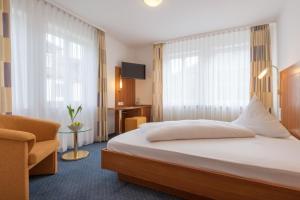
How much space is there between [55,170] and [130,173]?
43.7 inches

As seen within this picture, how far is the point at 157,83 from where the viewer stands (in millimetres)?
4633

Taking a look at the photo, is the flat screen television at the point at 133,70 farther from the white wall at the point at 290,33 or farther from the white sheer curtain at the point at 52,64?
the white wall at the point at 290,33

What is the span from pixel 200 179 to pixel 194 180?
0.05m

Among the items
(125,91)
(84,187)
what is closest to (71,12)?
(125,91)

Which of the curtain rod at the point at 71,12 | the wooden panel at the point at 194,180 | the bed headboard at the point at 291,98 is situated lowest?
the wooden panel at the point at 194,180

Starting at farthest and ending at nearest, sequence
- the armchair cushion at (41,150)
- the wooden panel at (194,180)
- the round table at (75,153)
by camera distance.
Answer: the round table at (75,153)
the armchair cushion at (41,150)
the wooden panel at (194,180)

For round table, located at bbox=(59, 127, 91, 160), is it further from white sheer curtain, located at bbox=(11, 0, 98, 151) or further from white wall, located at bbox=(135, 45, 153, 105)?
Result: white wall, located at bbox=(135, 45, 153, 105)

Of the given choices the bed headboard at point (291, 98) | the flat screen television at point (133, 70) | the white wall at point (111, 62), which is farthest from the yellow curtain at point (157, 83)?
the bed headboard at point (291, 98)

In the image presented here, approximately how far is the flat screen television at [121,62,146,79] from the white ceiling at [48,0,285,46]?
2.77ft

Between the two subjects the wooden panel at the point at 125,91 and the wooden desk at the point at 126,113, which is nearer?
the wooden desk at the point at 126,113

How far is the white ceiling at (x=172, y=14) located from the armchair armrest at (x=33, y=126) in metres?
1.96

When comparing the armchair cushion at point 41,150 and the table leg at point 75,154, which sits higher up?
the armchair cushion at point 41,150

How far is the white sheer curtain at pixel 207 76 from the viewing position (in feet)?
12.1

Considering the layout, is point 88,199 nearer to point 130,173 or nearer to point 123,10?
point 130,173
